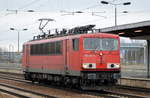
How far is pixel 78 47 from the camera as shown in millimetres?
19719

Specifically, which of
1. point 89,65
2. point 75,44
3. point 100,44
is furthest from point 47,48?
point 89,65

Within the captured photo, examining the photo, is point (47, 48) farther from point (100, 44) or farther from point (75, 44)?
point (100, 44)

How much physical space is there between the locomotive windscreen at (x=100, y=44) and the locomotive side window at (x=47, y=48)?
266 centimetres

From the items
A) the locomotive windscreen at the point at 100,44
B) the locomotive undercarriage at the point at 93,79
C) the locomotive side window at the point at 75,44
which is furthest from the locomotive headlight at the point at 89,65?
the locomotive side window at the point at 75,44

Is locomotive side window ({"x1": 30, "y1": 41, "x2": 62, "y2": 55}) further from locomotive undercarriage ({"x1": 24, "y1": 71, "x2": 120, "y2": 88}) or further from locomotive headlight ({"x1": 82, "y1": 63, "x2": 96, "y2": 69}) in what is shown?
locomotive headlight ({"x1": 82, "y1": 63, "x2": 96, "y2": 69})

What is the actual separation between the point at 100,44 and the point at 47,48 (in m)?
4.94

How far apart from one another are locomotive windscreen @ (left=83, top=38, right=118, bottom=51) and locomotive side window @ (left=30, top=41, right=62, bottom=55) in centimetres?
266

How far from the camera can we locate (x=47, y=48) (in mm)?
23844

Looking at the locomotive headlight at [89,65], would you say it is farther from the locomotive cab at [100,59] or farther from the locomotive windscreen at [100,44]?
the locomotive windscreen at [100,44]

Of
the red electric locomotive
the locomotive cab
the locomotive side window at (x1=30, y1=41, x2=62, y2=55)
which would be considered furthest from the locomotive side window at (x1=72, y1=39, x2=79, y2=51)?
the locomotive side window at (x1=30, y1=41, x2=62, y2=55)

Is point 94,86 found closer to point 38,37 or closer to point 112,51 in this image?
point 112,51

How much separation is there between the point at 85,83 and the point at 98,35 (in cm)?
278

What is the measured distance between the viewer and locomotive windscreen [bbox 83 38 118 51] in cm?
1973

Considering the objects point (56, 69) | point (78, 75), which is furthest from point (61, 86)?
point (78, 75)
